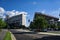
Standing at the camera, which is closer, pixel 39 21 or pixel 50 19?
pixel 39 21

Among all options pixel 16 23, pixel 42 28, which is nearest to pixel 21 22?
pixel 16 23

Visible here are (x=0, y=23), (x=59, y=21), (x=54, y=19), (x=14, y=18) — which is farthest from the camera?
(x=14, y=18)

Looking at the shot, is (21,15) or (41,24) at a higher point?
(21,15)

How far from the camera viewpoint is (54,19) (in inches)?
6240

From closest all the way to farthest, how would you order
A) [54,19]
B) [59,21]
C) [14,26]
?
[59,21] → [54,19] → [14,26]

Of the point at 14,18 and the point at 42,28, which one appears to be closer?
the point at 42,28

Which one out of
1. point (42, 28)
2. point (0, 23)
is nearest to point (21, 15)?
point (0, 23)

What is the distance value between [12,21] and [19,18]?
36.7 feet

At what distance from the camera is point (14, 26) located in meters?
Result: 185

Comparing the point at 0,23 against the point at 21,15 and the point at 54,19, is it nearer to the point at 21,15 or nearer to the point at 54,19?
the point at 54,19

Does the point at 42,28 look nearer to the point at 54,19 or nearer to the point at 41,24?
the point at 41,24

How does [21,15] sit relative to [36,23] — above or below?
above

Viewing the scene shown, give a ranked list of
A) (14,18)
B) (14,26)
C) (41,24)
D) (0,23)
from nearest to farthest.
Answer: (41,24) → (0,23) → (14,26) → (14,18)

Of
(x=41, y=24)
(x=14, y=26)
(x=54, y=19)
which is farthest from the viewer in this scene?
(x=14, y=26)
